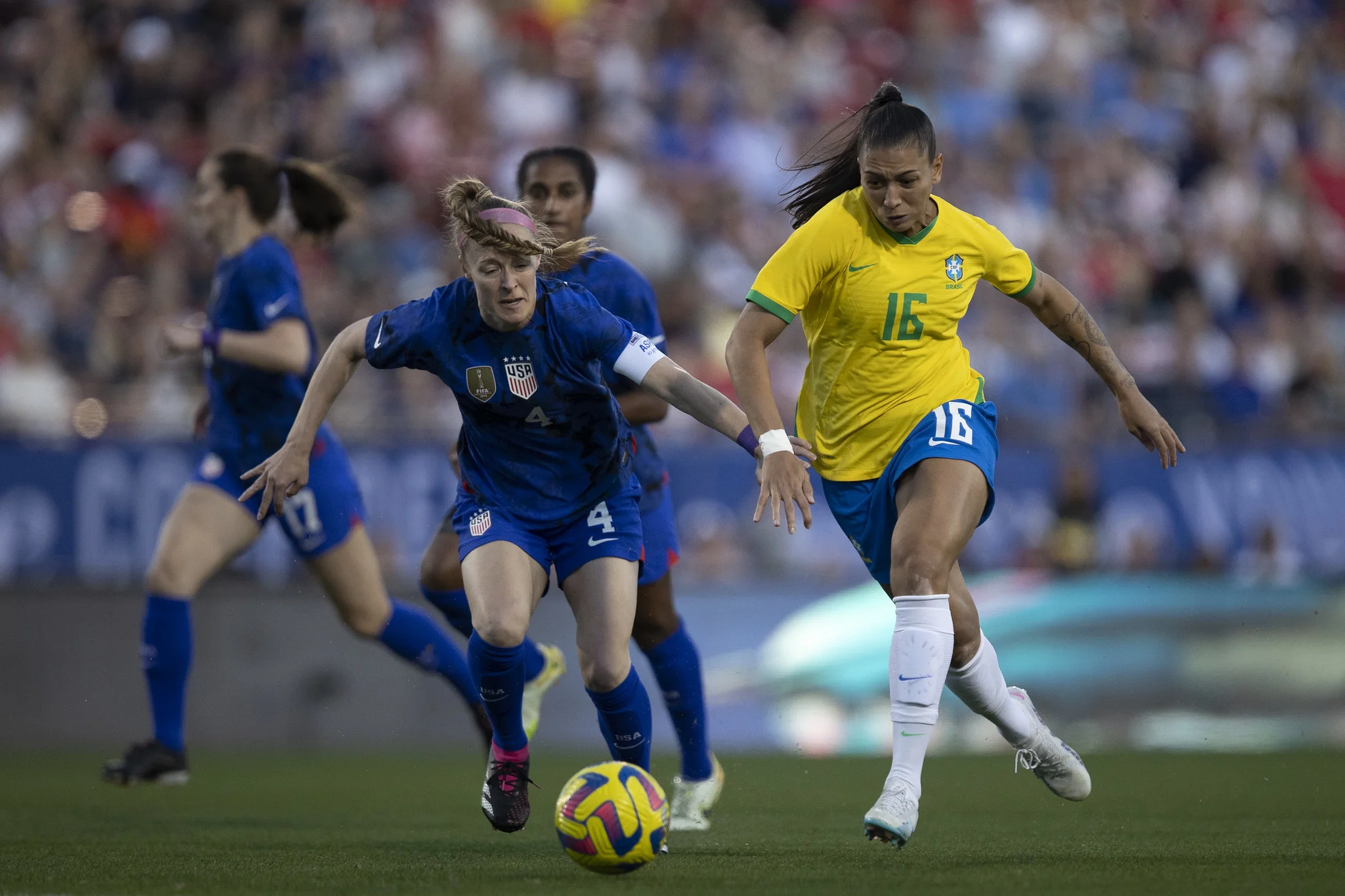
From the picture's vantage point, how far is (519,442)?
5.75 metres

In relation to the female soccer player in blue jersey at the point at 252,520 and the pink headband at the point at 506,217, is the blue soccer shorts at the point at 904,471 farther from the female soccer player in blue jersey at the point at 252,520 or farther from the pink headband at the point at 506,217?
the female soccer player in blue jersey at the point at 252,520

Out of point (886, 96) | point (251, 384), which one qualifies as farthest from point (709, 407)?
point (251, 384)

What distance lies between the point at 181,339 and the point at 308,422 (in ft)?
6.19

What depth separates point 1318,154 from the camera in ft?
55.8

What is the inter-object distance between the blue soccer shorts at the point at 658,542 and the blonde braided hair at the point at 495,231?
1152 millimetres

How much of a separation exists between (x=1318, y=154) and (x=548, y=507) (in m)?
13.5

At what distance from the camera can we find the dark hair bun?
19.5 ft

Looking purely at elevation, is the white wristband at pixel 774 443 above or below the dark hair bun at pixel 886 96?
below

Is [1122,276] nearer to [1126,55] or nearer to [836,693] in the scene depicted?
[1126,55]

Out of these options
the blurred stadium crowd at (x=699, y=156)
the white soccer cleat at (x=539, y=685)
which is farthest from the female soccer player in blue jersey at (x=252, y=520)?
the blurred stadium crowd at (x=699, y=156)

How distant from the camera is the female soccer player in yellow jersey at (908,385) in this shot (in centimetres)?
552

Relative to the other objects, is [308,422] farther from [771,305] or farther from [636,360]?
[771,305]

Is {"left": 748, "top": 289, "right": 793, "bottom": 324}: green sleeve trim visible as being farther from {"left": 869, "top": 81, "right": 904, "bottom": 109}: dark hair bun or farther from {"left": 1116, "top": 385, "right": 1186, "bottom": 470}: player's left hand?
{"left": 1116, "top": 385, "right": 1186, "bottom": 470}: player's left hand

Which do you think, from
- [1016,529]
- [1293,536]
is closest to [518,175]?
[1016,529]
